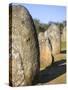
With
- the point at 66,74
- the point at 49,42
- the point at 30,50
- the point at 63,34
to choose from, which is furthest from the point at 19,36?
the point at 66,74

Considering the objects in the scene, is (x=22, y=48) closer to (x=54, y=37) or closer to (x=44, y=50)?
(x=44, y=50)

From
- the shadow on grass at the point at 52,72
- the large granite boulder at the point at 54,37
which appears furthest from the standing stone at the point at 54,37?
the shadow on grass at the point at 52,72

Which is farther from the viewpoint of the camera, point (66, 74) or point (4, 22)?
point (66, 74)

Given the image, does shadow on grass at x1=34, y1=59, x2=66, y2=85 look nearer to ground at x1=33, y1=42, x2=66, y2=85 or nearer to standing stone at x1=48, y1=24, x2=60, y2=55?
ground at x1=33, y1=42, x2=66, y2=85

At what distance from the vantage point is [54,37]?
247 cm

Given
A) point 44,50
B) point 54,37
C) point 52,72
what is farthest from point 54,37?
point 52,72

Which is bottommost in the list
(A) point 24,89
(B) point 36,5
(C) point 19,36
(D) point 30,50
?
(A) point 24,89

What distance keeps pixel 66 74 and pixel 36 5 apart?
0.81 meters

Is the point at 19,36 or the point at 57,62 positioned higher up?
the point at 19,36

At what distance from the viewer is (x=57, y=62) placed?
2.47 metres

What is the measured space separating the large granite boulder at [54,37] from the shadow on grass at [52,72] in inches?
5.3

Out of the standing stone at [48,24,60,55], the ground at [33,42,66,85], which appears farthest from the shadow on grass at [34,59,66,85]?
the standing stone at [48,24,60,55]

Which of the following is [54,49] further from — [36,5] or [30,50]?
[36,5]

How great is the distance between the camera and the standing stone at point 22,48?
7.55ft
